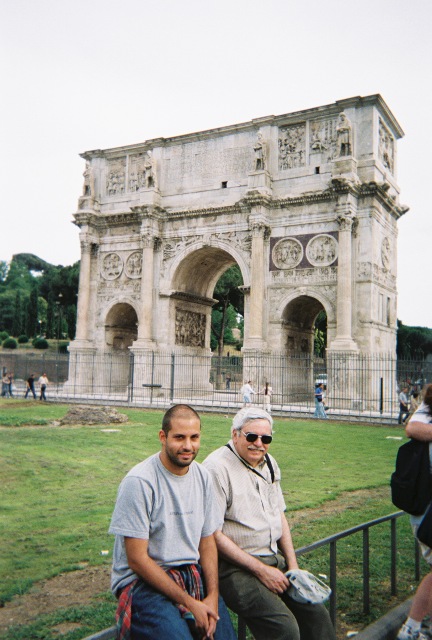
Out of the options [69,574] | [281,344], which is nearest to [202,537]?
[69,574]

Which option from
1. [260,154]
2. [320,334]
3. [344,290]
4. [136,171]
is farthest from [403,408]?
[320,334]

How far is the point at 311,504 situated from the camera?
7793 millimetres

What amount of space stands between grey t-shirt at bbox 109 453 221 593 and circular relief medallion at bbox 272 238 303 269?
23.1m

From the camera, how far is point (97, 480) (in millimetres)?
9047

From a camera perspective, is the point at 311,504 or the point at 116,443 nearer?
the point at 311,504

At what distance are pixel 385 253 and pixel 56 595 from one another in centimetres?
2386

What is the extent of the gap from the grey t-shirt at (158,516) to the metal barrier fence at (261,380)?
56.3 feet

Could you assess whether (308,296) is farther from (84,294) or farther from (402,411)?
(84,294)

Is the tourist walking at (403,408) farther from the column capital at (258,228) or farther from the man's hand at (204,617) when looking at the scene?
the man's hand at (204,617)

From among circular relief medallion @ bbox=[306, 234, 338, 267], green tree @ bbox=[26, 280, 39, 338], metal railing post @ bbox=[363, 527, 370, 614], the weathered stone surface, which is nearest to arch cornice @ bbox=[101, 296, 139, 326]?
circular relief medallion @ bbox=[306, 234, 338, 267]

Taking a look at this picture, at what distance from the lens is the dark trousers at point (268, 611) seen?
3336 millimetres

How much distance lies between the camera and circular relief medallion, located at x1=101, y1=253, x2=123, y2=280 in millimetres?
30328

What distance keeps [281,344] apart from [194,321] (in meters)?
6.46

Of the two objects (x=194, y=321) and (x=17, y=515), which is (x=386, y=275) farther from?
(x=17, y=515)
